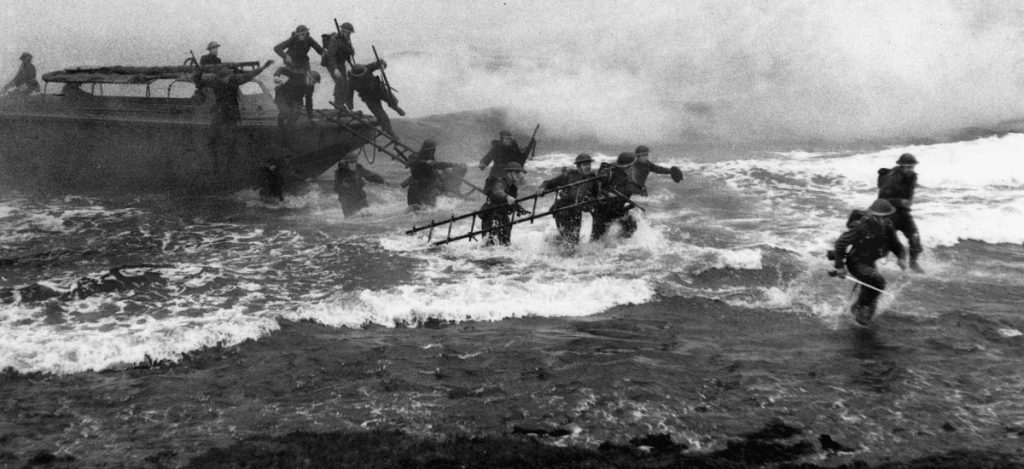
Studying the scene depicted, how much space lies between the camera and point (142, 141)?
583 inches

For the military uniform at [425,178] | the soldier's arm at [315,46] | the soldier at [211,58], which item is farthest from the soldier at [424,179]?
the soldier at [211,58]

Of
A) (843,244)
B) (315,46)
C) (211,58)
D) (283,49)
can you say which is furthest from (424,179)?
(843,244)

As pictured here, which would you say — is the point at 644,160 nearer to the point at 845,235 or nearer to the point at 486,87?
the point at 845,235

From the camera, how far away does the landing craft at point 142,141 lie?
1466cm

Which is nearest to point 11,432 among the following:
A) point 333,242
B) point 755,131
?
point 333,242

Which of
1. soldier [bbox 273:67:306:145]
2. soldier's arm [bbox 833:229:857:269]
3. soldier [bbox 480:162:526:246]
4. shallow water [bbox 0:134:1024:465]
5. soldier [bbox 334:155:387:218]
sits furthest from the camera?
soldier [bbox 273:67:306:145]

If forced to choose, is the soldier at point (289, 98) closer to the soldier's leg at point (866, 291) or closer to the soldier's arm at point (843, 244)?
the soldier's arm at point (843, 244)

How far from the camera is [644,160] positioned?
1128 cm

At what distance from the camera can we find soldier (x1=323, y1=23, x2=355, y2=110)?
14083 millimetres

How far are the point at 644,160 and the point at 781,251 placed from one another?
239 centimetres

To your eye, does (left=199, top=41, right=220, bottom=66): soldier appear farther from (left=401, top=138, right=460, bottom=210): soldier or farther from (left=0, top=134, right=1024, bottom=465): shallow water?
(left=401, top=138, right=460, bottom=210): soldier

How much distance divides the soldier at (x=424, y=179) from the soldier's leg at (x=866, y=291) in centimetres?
752

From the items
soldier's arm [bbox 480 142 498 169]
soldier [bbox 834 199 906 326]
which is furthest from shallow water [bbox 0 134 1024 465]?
soldier's arm [bbox 480 142 498 169]

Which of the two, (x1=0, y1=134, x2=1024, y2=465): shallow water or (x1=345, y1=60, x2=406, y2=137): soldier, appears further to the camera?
(x1=345, y1=60, x2=406, y2=137): soldier
